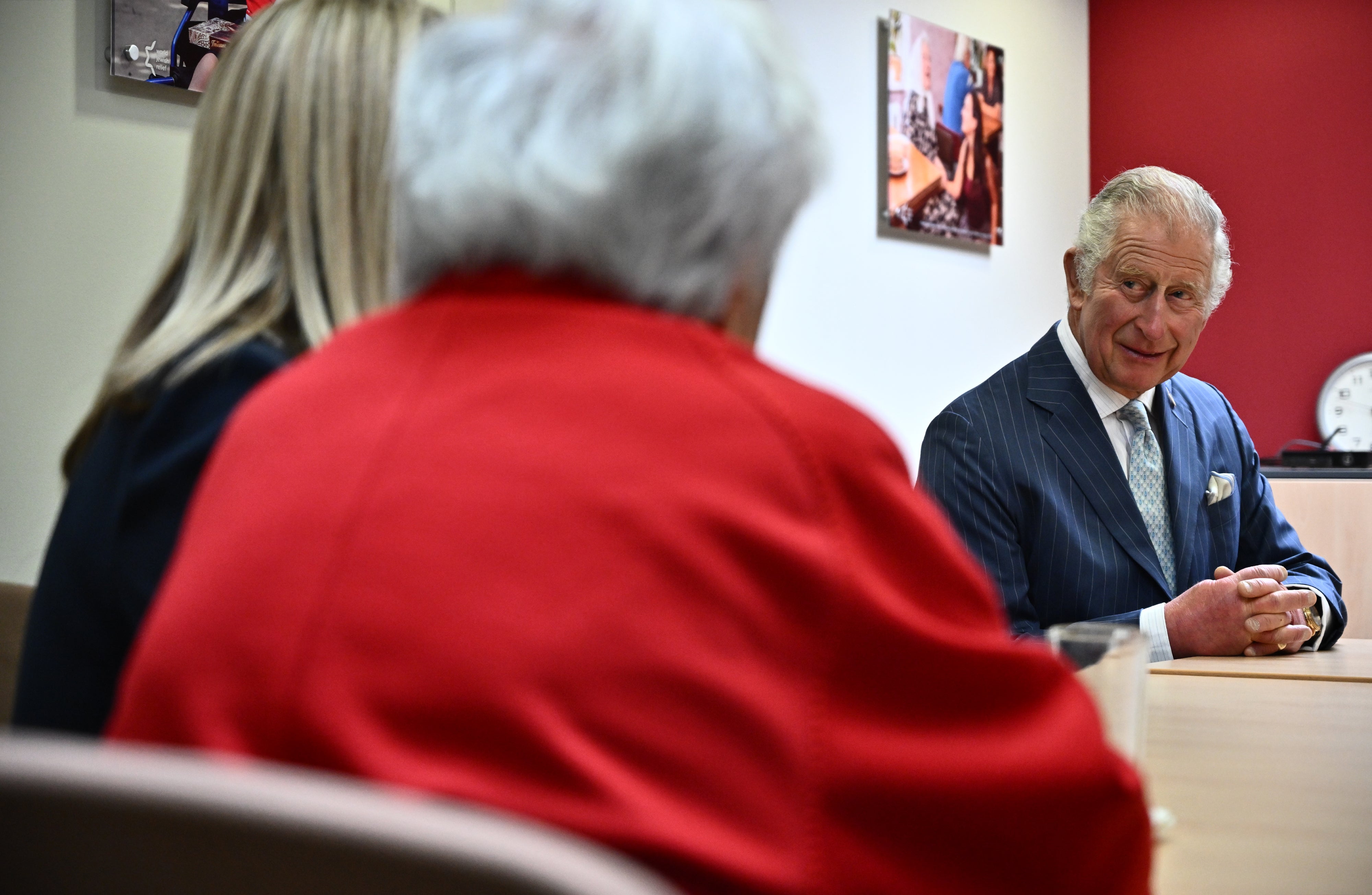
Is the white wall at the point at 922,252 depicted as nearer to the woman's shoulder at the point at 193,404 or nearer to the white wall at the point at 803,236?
the white wall at the point at 803,236

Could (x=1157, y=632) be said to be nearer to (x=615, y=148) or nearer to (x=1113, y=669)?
(x=1113, y=669)

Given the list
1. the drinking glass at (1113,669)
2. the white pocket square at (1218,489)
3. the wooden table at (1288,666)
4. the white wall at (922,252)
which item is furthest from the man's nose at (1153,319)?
the drinking glass at (1113,669)

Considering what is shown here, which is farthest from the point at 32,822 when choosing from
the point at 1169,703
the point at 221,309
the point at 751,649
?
the point at 1169,703

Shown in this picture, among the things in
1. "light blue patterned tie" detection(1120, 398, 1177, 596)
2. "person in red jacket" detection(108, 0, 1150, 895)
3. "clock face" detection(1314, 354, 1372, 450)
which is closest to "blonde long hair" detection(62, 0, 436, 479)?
"person in red jacket" detection(108, 0, 1150, 895)

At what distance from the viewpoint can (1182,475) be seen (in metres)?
2.34

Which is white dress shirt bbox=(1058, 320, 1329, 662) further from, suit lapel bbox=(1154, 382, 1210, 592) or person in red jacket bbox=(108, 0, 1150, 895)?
person in red jacket bbox=(108, 0, 1150, 895)

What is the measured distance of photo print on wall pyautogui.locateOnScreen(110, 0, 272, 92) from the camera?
2203 millimetres

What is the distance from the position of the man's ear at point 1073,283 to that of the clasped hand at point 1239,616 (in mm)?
712

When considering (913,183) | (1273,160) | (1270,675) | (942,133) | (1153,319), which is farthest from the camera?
(1273,160)

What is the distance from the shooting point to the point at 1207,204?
7.95 ft

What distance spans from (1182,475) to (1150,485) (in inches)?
2.6

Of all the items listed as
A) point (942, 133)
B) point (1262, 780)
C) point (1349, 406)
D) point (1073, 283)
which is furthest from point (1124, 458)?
point (1349, 406)

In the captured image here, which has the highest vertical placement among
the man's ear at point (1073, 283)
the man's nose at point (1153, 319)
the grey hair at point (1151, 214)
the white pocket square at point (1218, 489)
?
the grey hair at point (1151, 214)

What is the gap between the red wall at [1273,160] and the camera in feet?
15.3
